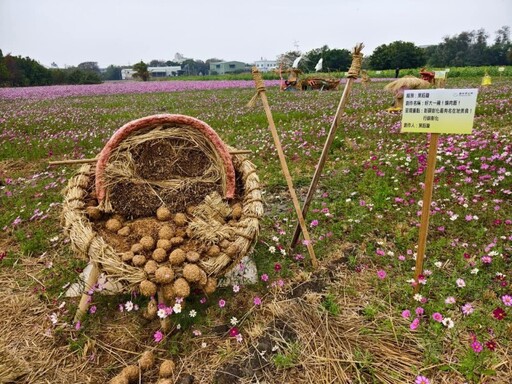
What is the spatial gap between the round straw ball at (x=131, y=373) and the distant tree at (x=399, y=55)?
49.8 metres

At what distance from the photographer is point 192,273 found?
2275mm

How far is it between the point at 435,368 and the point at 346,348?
58cm

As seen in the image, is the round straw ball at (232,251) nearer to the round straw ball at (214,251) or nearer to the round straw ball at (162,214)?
the round straw ball at (214,251)

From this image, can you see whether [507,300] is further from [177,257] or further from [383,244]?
[177,257]

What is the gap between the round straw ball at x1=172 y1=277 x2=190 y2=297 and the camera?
2.21 meters

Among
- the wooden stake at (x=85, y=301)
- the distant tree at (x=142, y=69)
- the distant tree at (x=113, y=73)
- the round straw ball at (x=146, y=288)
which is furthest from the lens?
the distant tree at (x=113, y=73)

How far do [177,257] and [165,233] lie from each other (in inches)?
13.5

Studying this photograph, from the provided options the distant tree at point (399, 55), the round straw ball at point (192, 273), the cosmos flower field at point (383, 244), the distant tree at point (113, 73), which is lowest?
the cosmos flower field at point (383, 244)

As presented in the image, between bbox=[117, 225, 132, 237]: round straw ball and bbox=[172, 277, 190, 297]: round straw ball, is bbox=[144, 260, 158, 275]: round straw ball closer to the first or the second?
bbox=[172, 277, 190, 297]: round straw ball

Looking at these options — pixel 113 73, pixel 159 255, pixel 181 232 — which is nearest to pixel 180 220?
pixel 181 232

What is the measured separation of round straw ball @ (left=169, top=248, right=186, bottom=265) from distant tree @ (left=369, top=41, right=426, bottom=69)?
4928 cm

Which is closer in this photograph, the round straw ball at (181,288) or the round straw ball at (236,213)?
the round straw ball at (181,288)

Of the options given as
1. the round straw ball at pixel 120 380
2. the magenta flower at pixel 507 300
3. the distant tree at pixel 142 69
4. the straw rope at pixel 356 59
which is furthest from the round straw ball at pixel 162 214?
the distant tree at pixel 142 69

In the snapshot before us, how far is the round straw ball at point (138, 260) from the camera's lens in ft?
7.69
